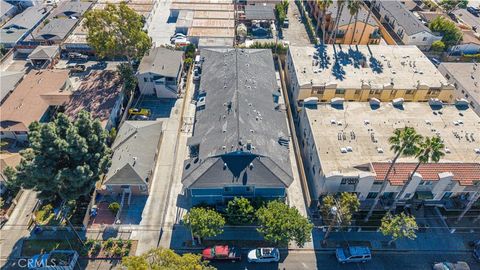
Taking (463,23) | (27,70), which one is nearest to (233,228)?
(27,70)

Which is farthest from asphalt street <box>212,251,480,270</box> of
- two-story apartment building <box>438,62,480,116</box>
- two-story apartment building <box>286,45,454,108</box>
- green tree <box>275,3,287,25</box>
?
green tree <box>275,3,287,25</box>

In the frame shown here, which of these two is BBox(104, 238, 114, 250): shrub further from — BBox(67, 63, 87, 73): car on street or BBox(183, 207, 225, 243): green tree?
BBox(67, 63, 87, 73): car on street

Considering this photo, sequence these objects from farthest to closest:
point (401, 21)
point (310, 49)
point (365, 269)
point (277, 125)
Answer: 1. point (401, 21)
2. point (310, 49)
3. point (277, 125)
4. point (365, 269)

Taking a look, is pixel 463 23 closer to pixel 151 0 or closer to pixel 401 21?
pixel 401 21

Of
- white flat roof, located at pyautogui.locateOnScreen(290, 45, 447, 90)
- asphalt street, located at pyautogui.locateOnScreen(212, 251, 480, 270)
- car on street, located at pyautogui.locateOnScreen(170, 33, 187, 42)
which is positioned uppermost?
white flat roof, located at pyautogui.locateOnScreen(290, 45, 447, 90)

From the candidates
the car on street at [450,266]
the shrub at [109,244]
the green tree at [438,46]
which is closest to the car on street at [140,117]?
the shrub at [109,244]

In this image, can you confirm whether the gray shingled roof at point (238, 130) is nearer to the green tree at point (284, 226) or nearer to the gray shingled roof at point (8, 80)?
the green tree at point (284, 226)
